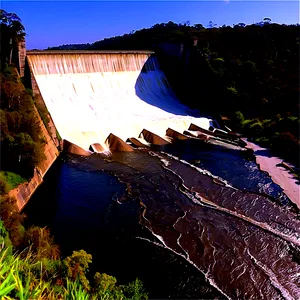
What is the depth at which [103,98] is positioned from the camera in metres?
32.0

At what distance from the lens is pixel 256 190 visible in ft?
68.5

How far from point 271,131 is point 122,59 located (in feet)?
58.2

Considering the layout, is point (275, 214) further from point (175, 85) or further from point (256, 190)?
point (175, 85)

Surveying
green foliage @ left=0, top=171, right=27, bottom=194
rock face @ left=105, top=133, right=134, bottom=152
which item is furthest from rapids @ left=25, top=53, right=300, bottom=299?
green foliage @ left=0, top=171, right=27, bottom=194

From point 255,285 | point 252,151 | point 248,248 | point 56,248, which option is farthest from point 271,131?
point 56,248

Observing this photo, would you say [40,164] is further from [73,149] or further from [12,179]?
[73,149]

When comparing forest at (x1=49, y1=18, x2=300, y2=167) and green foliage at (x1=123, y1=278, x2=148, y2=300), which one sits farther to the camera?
forest at (x1=49, y1=18, x2=300, y2=167)

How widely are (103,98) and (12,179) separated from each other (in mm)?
16280

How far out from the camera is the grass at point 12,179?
16.8 metres

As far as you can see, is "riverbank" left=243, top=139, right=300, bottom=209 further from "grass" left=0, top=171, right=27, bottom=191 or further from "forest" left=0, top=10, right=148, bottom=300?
"grass" left=0, top=171, right=27, bottom=191

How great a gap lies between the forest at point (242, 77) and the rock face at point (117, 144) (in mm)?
13259

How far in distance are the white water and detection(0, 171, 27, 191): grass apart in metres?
8.01

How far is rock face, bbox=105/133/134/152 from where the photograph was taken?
26.5 metres

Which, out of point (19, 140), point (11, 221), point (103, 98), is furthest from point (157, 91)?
point (11, 221)
